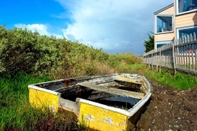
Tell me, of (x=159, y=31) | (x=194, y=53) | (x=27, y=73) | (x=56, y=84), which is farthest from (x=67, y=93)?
(x=159, y=31)

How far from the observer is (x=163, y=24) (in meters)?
21.6

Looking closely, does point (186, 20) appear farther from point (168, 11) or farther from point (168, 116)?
point (168, 116)

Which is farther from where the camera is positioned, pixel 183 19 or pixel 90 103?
pixel 183 19

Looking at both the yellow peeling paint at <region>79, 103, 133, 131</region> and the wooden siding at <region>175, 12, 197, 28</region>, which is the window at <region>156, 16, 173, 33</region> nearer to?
the wooden siding at <region>175, 12, 197, 28</region>

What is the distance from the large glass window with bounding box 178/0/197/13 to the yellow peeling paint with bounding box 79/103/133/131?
1524 cm

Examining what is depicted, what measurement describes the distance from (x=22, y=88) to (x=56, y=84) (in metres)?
1.04

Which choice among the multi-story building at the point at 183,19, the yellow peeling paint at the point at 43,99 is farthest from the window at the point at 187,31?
the yellow peeling paint at the point at 43,99

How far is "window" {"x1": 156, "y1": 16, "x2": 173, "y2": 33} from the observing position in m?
21.1

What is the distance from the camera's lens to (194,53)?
719cm

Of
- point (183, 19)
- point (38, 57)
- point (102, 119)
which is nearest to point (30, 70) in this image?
point (38, 57)

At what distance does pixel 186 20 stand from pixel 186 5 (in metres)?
1.50

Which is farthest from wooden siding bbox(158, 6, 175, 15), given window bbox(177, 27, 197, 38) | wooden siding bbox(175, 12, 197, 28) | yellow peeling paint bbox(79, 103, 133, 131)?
yellow peeling paint bbox(79, 103, 133, 131)

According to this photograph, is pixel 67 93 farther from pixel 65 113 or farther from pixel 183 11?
pixel 183 11

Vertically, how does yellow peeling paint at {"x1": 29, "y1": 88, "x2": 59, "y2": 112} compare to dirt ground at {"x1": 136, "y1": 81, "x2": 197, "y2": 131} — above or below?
above
